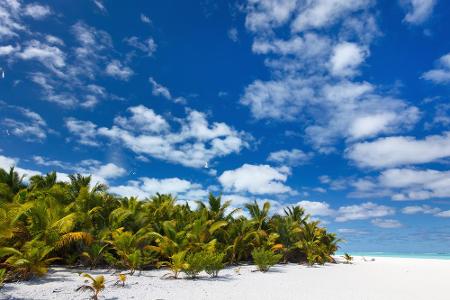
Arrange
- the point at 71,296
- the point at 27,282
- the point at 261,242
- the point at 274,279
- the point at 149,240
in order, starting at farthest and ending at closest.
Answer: the point at 261,242
the point at 149,240
the point at 274,279
the point at 27,282
the point at 71,296

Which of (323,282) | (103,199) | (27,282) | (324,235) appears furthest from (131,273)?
(324,235)

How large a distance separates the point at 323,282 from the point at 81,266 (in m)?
11.5

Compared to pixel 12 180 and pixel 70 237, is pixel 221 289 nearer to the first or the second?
pixel 70 237

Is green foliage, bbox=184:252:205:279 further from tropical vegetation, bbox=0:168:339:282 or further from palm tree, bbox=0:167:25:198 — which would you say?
palm tree, bbox=0:167:25:198

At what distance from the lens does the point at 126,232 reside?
16266 mm

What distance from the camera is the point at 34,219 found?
14.5 meters

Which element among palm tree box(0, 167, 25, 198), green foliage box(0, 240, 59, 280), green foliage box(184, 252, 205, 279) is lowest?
green foliage box(0, 240, 59, 280)

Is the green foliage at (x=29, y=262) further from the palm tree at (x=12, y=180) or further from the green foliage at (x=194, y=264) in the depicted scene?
the palm tree at (x=12, y=180)

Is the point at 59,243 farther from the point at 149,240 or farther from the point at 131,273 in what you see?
the point at 149,240

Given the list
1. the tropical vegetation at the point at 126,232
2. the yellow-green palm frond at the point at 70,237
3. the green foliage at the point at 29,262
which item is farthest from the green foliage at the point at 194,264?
the green foliage at the point at 29,262

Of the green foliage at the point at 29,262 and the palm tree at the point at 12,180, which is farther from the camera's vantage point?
the palm tree at the point at 12,180

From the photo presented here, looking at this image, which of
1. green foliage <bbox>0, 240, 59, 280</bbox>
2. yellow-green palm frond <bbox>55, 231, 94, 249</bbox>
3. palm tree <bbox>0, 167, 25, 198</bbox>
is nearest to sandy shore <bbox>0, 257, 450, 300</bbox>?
green foliage <bbox>0, 240, 59, 280</bbox>

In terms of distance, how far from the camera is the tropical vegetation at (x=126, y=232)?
1401 centimetres

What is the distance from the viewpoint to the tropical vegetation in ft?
46.0
